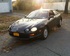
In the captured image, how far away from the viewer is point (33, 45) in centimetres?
709

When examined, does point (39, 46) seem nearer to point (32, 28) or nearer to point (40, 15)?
point (32, 28)

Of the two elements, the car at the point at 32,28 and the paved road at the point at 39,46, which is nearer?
the paved road at the point at 39,46

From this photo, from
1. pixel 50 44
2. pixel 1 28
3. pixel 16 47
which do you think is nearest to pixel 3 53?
pixel 16 47

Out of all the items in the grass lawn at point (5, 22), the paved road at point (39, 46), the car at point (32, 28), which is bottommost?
the paved road at point (39, 46)

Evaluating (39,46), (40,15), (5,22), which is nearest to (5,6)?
(5,22)

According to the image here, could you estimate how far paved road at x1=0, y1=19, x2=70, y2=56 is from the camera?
6082 mm

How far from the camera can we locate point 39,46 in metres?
6.89

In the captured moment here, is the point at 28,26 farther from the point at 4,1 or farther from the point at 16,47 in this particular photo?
the point at 4,1

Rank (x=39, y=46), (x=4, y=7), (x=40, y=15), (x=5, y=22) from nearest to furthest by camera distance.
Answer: (x=39, y=46) → (x=40, y=15) → (x=5, y=22) → (x=4, y=7)

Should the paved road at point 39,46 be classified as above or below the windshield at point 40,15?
below

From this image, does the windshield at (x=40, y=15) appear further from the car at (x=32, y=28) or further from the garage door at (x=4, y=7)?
the garage door at (x=4, y=7)

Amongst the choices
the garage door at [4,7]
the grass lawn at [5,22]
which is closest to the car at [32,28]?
the grass lawn at [5,22]

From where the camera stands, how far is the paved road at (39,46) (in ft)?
20.0

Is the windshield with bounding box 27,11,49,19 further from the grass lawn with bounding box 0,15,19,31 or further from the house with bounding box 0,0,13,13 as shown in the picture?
the house with bounding box 0,0,13,13
